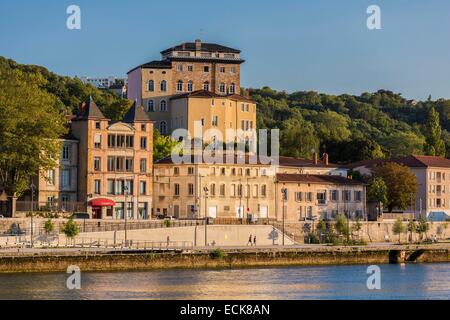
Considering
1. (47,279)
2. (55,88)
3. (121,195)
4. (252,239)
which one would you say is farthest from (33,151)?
(55,88)

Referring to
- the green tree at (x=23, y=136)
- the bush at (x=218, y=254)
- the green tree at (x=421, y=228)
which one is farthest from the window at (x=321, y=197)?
the bush at (x=218, y=254)

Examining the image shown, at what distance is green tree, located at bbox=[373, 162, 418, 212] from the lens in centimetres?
13800

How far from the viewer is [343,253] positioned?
102 metres

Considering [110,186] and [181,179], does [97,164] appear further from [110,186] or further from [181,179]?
[181,179]

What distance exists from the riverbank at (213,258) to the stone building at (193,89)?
37204 millimetres

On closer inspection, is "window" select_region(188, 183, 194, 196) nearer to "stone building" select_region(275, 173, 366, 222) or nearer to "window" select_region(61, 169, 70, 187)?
"stone building" select_region(275, 173, 366, 222)

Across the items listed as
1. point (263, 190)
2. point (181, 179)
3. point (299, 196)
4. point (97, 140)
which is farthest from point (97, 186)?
point (299, 196)

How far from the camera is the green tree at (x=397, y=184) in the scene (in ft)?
453

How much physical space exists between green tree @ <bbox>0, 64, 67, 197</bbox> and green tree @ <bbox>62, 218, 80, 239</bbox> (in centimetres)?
931

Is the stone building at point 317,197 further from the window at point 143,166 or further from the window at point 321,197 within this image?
the window at point 143,166

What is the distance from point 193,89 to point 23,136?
1660 inches

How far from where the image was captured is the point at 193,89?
147m

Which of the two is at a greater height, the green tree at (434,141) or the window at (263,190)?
the green tree at (434,141)
